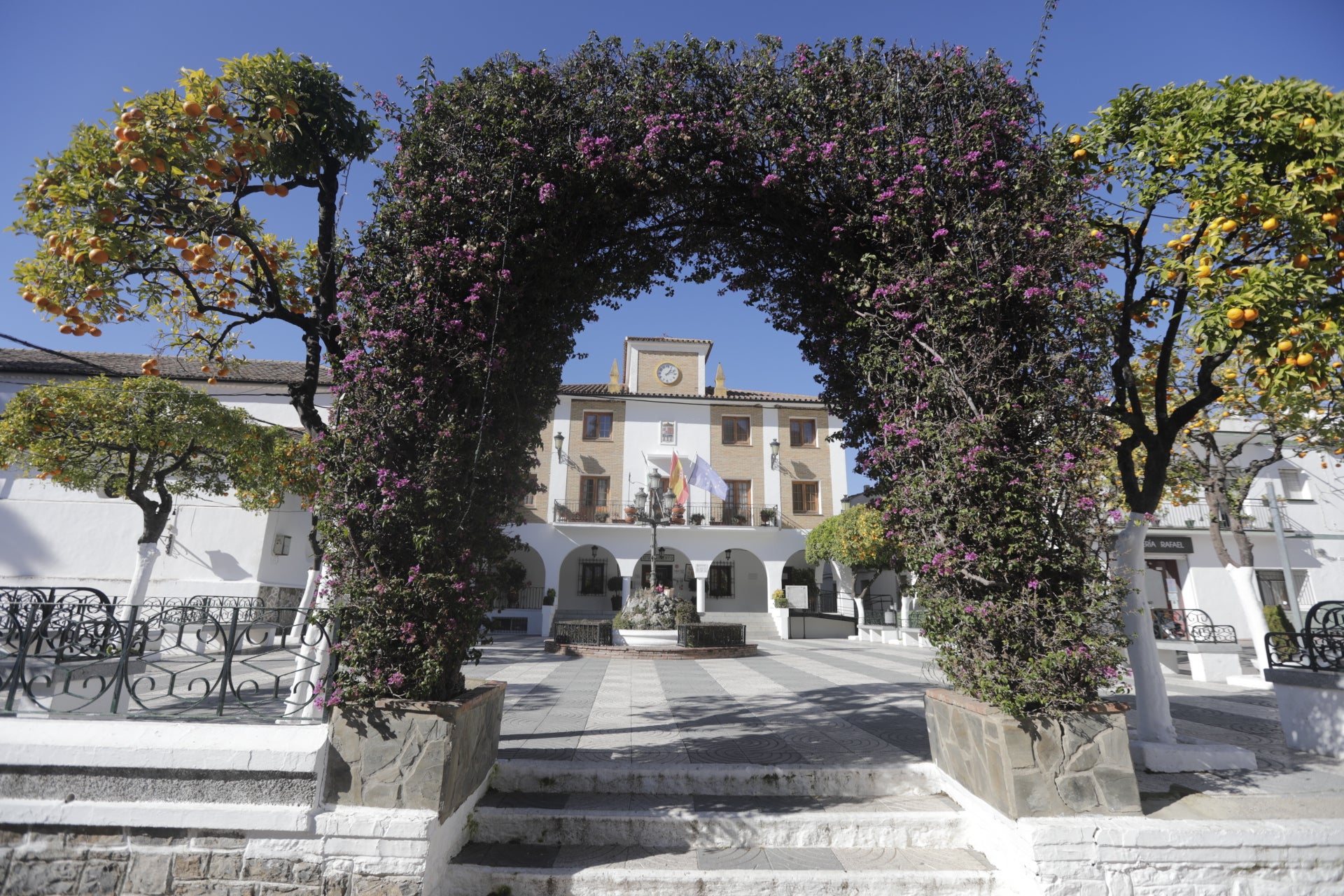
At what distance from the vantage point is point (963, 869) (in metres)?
3.54

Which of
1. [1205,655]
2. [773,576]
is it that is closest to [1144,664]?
[1205,655]

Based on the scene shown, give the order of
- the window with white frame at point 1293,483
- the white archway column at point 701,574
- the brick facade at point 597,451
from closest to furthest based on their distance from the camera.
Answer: the window with white frame at point 1293,483 < the white archway column at point 701,574 < the brick facade at point 597,451

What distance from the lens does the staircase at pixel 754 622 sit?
21.9 m

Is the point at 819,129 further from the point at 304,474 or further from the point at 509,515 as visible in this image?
the point at 304,474

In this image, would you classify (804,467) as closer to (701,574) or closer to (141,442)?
(701,574)

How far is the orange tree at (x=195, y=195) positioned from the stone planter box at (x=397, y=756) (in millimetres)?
2263

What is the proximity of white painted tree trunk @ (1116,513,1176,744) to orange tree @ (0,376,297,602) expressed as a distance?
12269 millimetres

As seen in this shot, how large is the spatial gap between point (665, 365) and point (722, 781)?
22543 millimetres

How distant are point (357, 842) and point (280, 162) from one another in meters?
4.54

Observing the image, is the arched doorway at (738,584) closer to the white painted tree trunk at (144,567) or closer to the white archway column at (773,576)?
the white archway column at (773,576)

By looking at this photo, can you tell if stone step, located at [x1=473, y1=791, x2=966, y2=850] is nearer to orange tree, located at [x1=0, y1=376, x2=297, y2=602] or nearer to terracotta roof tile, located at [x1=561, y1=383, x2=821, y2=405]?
orange tree, located at [x1=0, y1=376, x2=297, y2=602]

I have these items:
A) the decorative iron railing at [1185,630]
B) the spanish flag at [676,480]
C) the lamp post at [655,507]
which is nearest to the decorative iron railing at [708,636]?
the lamp post at [655,507]

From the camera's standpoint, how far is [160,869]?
3.30 metres

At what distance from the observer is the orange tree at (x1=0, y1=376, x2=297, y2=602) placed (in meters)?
10.1
